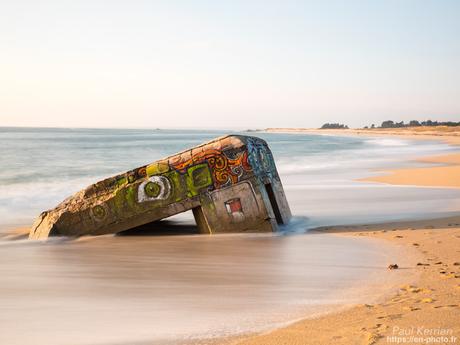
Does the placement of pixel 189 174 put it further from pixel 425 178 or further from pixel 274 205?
pixel 425 178

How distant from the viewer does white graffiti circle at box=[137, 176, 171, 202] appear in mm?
8117

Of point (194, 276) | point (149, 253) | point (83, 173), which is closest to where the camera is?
point (194, 276)

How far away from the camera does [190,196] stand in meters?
8.08

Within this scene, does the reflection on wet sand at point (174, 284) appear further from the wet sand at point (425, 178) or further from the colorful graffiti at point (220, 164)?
the wet sand at point (425, 178)

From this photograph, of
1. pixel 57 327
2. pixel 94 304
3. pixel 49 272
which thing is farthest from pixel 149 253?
pixel 57 327

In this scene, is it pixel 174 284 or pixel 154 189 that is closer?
pixel 174 284

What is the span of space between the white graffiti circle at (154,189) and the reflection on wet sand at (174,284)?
714 millimetres

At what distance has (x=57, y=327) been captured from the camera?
12.9 ft

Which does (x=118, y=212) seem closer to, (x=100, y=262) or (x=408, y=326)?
(x=100, y=262)

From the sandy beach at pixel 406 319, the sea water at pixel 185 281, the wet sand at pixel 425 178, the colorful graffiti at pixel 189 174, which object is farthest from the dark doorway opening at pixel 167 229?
the wet sand at pixel 425 178

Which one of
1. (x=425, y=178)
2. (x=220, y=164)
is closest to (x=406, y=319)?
(x=220, y=164)

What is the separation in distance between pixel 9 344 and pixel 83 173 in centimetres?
1928

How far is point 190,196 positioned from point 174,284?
3024mm

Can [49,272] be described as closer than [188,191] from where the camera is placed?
Yes
